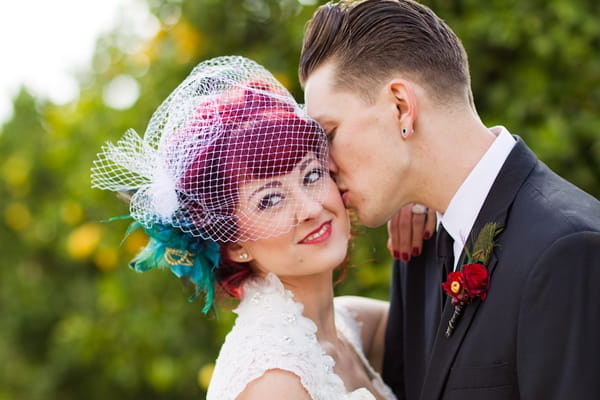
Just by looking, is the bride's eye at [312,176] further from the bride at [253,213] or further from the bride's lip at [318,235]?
the bride's lip at [318,235]

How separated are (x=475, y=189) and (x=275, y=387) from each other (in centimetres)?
100

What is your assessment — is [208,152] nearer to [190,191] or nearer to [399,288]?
[190,191]

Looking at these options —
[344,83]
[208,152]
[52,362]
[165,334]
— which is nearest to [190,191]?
A: [208,152]

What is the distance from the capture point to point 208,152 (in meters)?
3.06

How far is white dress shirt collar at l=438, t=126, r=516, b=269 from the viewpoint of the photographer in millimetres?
3021

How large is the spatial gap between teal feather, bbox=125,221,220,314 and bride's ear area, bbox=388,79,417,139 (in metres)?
0.87

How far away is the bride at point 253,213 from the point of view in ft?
9.99

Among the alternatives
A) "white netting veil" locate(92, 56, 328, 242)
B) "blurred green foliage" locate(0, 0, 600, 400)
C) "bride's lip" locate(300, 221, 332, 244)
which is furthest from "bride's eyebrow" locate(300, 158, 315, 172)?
"blurred green foliage" locate(0, 0, 600, 400)

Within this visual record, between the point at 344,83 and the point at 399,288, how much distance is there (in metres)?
1.07

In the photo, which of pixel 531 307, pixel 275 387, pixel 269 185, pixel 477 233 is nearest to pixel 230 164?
pixel 269 185

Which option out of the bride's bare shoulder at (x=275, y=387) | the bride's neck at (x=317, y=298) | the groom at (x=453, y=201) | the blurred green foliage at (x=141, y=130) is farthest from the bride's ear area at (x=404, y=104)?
the blurred green foliage at (x=141, y=130)

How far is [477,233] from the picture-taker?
2.94 metres

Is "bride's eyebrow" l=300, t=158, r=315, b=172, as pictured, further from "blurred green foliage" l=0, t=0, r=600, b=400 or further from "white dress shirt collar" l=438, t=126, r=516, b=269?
"blurred green foliage" l=0, t=0, r=600, b=400

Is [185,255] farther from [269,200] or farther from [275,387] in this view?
[275,387]
